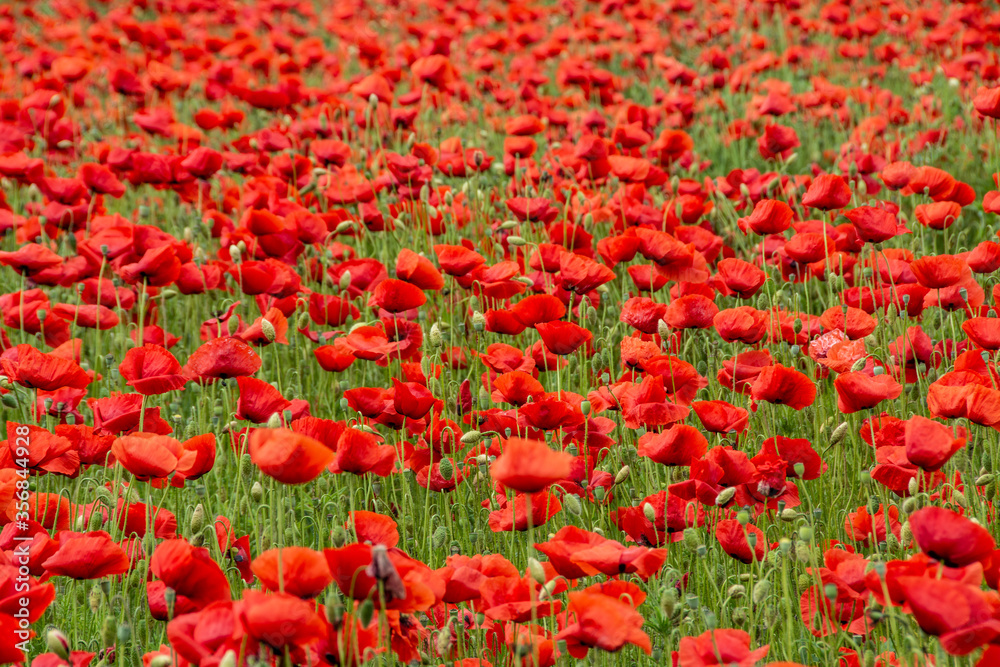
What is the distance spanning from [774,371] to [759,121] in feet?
11.6

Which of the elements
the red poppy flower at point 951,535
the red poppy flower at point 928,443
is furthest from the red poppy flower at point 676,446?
the red poppy flower at point 951,535

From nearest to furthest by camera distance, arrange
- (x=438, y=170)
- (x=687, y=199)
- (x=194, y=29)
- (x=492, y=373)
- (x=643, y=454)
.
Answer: (x=643, y=454) → (x=492, y=373) → (x=687, y=199) → (x=438, y=170) → (x=194, y=29)

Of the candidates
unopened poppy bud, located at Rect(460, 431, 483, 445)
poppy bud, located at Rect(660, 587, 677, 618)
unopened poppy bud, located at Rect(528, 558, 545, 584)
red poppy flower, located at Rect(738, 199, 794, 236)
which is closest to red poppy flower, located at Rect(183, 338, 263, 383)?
unopened poppy bud, located at Rect(460, 431, 483, 445)

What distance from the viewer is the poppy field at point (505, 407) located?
1.47m

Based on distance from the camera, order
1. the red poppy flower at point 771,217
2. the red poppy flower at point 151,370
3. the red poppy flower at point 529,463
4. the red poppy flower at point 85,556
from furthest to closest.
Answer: the red poppy flower at point 771,217, the red poppy flower at point 151,370, the red poppy flower at point 85,556, the red poppy flower at point 529,463

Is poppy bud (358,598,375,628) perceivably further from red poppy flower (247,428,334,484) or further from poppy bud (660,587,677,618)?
poppy bud (660,587,677,618)

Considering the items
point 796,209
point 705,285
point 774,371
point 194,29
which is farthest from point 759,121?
point 194,29

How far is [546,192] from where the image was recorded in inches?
167

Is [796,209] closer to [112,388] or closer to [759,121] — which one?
[759,121]

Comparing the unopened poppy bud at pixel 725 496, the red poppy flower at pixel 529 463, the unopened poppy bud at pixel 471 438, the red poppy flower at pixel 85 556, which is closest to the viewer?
the red poppy flower at pixel 529 463

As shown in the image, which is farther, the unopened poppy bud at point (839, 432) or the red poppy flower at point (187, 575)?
the unopened poppy bud at point (839, 432)

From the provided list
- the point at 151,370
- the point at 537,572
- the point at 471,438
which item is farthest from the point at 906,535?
the point at 151,370

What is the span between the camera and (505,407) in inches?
110

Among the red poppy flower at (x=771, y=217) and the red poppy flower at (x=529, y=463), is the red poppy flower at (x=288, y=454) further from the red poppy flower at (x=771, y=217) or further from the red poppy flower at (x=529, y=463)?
the red poppy flower at (x=771, y=217)
